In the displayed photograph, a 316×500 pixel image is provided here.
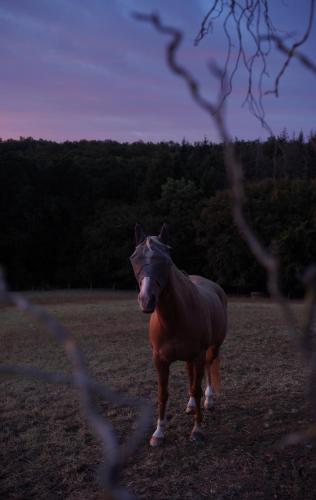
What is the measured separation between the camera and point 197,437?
445 cm

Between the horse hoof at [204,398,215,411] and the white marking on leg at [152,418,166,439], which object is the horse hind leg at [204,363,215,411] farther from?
the white marking on leg at [152,418,166,439]

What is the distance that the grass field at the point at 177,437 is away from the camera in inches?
143

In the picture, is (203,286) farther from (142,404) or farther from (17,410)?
(142,404)

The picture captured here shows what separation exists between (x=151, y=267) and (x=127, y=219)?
99.4 ft

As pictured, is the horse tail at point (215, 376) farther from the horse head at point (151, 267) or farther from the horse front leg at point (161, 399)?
the horse head at point (151, 267)

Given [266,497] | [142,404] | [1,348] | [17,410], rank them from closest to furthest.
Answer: [142,404] → [266,497] → [17,410] → [1,348]

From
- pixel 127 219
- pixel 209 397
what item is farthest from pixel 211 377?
pixel 127 219

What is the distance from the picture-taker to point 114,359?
8.66m

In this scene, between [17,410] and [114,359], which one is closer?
[17,410]

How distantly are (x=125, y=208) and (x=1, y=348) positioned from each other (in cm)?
2648

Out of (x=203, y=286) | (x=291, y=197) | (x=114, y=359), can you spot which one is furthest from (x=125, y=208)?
(x=203, y=286)

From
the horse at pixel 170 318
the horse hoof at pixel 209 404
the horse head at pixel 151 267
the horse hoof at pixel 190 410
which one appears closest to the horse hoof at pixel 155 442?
the horse at pixel 170 318

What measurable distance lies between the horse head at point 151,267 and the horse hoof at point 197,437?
1.57 meters

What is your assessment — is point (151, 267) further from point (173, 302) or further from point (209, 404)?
point (209, 404)
